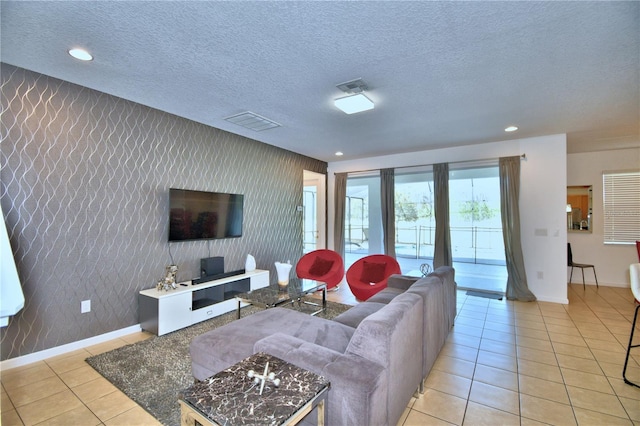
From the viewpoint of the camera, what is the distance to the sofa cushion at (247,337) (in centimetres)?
193

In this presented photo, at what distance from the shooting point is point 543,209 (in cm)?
452

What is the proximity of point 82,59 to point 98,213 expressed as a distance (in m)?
1.45

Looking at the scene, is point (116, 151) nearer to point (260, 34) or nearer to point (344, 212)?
point (260, 34)

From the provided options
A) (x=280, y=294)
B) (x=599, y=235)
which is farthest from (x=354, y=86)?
(x=599, y=235)

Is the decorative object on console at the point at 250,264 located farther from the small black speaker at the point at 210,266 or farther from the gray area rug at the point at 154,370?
the gray area rug at the point at 154,370

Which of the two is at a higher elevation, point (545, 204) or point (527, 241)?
point (545, 204)

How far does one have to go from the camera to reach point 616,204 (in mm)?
5430

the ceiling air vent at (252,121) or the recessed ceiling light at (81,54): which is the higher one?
the ceiling air vent at (252,121)

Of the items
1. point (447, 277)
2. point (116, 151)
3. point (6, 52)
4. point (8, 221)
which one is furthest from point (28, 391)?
point (447, 277)

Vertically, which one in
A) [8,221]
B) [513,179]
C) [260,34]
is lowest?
[8,221]

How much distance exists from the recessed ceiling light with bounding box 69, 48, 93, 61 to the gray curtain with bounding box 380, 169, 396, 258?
4691 millimetres

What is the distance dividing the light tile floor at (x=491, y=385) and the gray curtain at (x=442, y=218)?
1.70m

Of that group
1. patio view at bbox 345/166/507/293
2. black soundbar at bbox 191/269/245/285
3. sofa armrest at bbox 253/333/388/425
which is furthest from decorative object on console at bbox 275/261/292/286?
patio view at bbox 345/166/507/293

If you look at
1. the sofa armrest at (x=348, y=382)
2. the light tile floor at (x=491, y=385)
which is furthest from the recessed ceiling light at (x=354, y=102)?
the light tile floor at (x=491, y=385)
